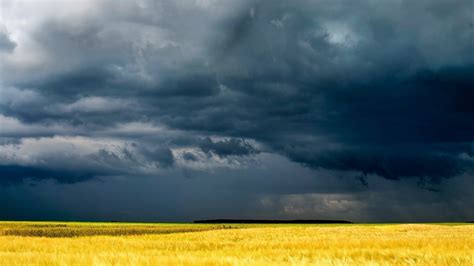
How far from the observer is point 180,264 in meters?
12.9

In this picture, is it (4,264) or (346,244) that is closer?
(4,264)

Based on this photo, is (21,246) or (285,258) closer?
(285,258)

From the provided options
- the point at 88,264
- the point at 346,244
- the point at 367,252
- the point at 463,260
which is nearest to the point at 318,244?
the point at 346,244

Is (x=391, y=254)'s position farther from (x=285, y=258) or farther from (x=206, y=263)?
(x=206, y=263)

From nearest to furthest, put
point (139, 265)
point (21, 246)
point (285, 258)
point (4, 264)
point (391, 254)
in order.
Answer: point (139, 265)
point (4, 264)
point (285, 258)
point (391, 254)
point (21, 246)

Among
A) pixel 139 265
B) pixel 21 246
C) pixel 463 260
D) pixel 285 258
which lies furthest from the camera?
pixel 21 246

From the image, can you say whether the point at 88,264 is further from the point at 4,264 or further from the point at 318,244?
the point at 318,244

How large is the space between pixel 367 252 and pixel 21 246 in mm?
18727

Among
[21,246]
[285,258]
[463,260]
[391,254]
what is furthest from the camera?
[21,246]

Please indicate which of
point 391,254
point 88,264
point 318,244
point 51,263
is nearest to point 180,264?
point 88,264

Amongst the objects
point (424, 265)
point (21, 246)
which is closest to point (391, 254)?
point (424, 265)

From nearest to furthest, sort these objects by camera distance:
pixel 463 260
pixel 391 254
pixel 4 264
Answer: pixel 4 264
pixel 463 260
pixel 391 254

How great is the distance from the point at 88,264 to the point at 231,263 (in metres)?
3.92

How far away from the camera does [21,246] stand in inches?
1173
